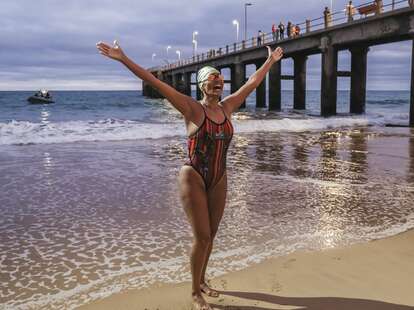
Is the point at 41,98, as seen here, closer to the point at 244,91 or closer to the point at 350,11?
the point at 350,11

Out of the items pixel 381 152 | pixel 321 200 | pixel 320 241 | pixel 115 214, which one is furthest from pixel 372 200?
pixel 381 152

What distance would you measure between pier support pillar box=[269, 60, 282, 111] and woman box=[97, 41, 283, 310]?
32.6 meters

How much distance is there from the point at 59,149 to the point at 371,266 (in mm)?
11553

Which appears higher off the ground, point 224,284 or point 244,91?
point 244,91

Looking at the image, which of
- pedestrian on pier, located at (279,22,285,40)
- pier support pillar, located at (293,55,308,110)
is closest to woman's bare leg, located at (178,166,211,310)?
pedestrian on pier, located at (279,22,285,40)

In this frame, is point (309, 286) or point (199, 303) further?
point (309, 286)

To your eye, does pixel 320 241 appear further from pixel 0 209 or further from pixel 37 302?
pixel 0 209

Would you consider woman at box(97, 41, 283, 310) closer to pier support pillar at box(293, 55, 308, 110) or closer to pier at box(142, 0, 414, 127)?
pier at box(142, 0, 414, 127)

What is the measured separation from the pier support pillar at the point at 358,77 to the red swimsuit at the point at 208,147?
29.3 m

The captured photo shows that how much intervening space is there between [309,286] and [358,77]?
2992 cm

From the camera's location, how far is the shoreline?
123 inches

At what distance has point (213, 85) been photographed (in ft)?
9.83

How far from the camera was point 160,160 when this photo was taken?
36.0ft

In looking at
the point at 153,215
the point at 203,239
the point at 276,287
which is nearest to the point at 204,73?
the point at 203,239
